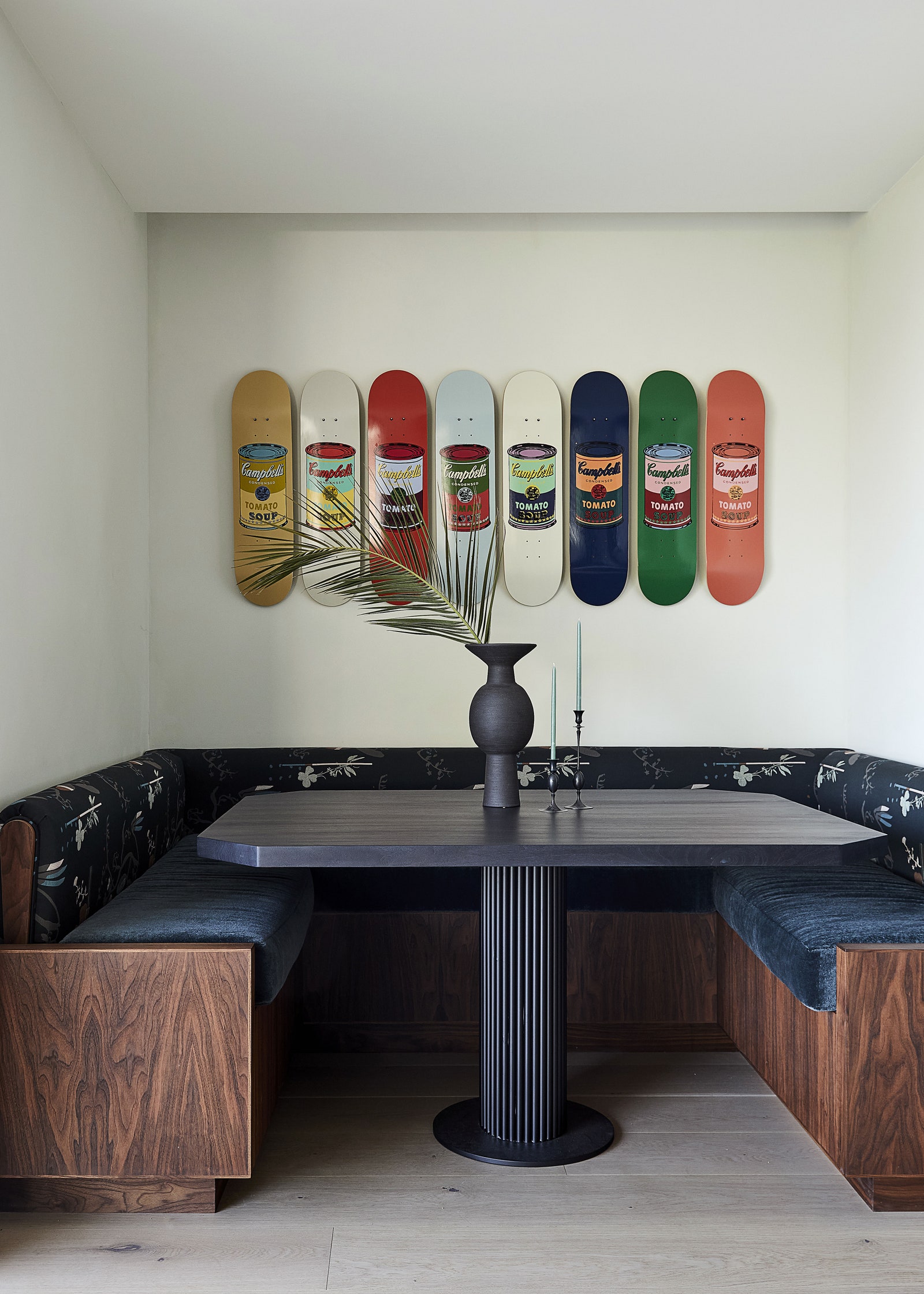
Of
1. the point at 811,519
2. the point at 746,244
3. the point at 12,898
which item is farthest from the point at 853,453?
the point at 12,898

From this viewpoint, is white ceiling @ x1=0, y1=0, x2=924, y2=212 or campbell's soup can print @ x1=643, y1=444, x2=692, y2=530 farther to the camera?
campbell's soup can print @ x1=643, y1=444, x2=692, y2=530

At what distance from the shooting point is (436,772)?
3057mm

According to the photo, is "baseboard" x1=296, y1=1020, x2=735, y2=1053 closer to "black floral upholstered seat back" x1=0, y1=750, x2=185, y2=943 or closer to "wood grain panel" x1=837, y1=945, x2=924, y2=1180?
"black floral upholstered seat back" x1=0, y1=750, x2=185, y2=943

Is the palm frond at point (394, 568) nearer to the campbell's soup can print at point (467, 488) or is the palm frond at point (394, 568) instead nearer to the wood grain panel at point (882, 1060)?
the campbell's soup can print at point (467, 488)

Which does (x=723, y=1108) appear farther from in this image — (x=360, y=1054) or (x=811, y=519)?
(x=811, y=519)

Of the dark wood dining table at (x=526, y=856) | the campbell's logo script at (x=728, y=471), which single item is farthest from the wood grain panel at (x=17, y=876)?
the campbell's logo script at (x=728, y=471)

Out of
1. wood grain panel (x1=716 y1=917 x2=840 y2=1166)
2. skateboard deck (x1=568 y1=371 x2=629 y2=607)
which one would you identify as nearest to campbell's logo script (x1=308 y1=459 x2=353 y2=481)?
skateboard deck (x1=568 y1=371 x2=629 y2=607)

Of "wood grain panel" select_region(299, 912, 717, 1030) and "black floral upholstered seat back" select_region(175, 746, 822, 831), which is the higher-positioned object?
"black floral upholstered seat back" select_region(175, 746, 822, 831)

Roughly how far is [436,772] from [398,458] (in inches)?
41.5

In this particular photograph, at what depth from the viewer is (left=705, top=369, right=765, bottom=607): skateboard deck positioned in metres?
3.24

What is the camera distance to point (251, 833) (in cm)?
202

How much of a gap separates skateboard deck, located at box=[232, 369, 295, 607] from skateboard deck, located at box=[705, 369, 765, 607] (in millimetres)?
1428

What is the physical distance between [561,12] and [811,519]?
1793mm

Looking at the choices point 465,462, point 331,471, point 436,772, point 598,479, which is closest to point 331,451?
point 331,471
